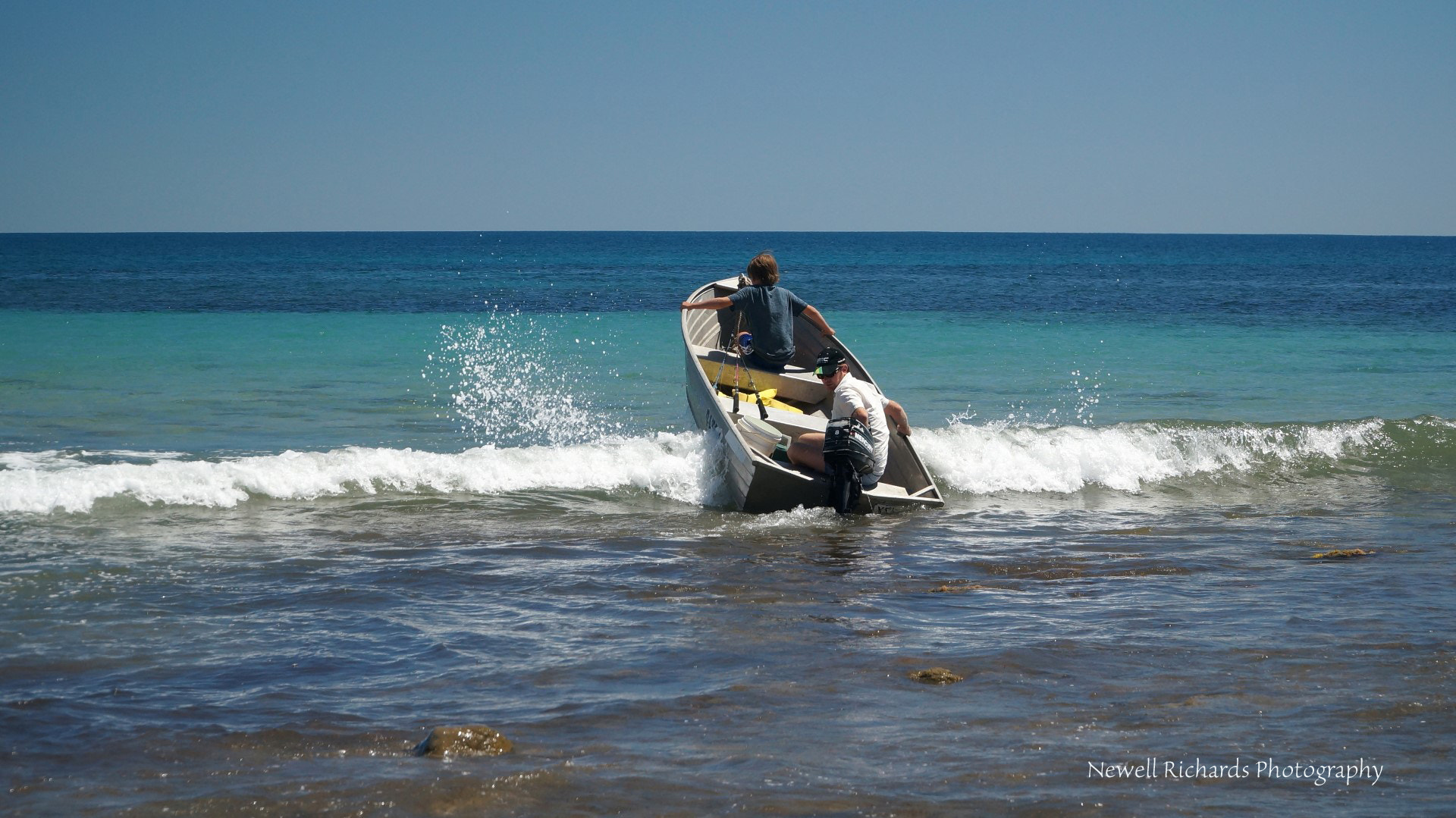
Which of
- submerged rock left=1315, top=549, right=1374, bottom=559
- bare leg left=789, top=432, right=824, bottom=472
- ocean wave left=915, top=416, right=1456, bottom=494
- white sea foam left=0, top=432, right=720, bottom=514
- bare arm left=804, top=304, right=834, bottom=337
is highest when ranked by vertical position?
bare arm left=804, top=304, right=834, bottom=337

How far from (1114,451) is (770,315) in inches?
164

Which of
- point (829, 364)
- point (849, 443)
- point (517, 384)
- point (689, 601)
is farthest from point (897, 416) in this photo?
point (517, 384)

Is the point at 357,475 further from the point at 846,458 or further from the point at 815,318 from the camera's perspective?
the point at 846,458

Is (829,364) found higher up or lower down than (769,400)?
higher up

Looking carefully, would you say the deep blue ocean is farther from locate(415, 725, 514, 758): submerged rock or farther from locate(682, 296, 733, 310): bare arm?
locate(682, 296, 733, 310): bare arm

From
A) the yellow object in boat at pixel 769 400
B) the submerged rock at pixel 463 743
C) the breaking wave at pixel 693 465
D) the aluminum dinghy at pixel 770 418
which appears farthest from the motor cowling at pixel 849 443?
the submerged rock at pixel 463 743

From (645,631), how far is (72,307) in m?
31.3

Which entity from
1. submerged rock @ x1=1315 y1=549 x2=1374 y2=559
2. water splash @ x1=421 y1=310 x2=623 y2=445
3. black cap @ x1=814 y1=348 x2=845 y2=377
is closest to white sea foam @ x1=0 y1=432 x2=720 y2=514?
black cap @ x1=814 y1=348 x2=845 y2=377

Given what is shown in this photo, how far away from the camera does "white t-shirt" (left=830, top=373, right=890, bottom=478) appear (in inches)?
345

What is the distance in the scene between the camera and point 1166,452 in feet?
40.8

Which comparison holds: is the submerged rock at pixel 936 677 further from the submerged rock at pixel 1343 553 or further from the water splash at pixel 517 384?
the water splash at pixel 517 384

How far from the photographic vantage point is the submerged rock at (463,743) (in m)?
4.29

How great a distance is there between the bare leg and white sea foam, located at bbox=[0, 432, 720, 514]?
1.00 m

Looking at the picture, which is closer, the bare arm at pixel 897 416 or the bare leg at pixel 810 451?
the bare leg at pixel 810 451
